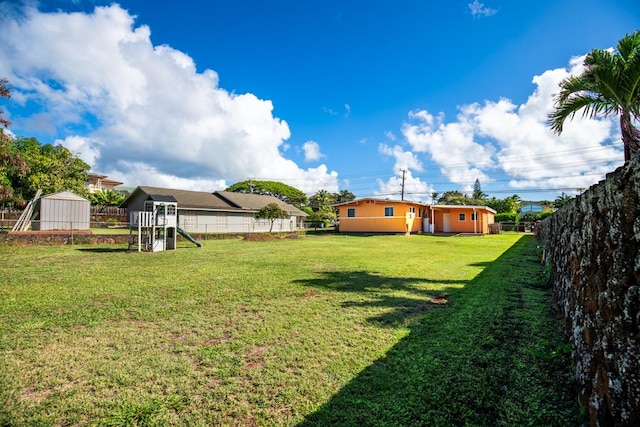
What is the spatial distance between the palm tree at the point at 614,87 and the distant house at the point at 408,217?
71.9 feet

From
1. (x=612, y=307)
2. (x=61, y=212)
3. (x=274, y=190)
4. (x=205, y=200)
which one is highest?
(x=274, y=190)

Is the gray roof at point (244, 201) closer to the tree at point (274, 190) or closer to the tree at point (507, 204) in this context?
the tree at point (274, 190)

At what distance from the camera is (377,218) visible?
29.4 m

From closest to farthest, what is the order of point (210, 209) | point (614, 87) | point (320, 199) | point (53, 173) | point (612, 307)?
point (612, 307) < point (614, 87) < point (210, 209) < point (53, 173) < point (320, 199)

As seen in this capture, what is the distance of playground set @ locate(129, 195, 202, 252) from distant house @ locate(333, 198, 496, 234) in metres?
17.8

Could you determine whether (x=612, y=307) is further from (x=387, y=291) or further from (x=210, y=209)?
(x=210, y=209)

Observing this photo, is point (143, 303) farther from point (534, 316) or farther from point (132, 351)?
point (534, 316)

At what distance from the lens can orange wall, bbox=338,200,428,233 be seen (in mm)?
28359

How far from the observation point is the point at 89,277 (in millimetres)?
7602

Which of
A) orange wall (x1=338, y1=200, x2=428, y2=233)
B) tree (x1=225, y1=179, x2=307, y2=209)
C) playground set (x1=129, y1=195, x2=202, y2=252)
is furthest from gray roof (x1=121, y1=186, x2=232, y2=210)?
tree (x1=225, y1=179, x2=307, y2=209)

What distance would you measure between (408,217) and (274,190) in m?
38.8

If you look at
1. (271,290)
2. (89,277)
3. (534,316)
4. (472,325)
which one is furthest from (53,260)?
(534,316)

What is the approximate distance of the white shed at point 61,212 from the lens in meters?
19.1

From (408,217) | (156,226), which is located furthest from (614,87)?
(408,217)
